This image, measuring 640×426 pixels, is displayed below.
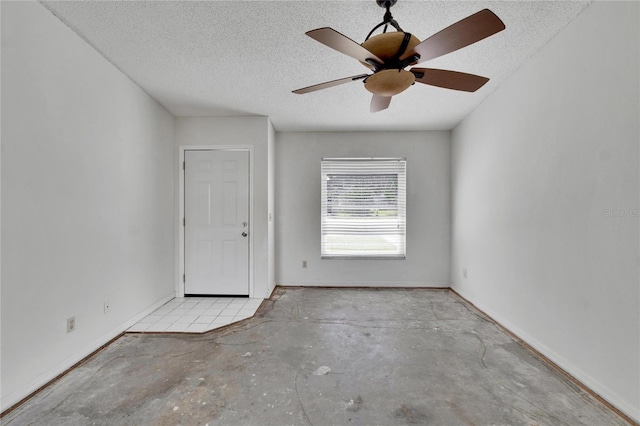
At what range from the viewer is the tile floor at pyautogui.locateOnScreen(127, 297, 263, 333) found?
267 cm

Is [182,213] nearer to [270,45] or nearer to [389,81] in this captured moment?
[270,45]

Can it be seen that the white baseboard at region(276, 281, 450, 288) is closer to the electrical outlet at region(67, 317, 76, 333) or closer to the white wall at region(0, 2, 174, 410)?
the white wall at region(0, 2, 174, 410)

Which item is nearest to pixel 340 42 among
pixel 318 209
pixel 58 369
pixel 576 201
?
pixel 576 201

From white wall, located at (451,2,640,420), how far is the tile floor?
275 centimetres

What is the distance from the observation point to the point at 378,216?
13.3 feet

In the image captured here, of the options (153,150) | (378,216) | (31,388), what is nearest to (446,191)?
(378,216)

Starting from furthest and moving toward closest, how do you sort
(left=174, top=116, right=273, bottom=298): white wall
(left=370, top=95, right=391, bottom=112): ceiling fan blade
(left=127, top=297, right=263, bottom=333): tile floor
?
(left=174, top=116, right=273, bottom=298): white wall, (left=127, top=297, right=263, bottom=333): tile floor, (left=370, top=95, right=391, bottom=112): ceiling fan blade

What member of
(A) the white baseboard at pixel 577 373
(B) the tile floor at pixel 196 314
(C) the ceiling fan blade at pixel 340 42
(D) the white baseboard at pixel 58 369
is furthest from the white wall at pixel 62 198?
(A) the white baseboard at pixel 577 373

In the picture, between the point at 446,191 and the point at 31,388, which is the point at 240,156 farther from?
the point at 446,191

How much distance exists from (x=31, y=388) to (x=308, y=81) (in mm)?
3074

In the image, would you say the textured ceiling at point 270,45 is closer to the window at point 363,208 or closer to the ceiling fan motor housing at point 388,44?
the ceiling fan motor housing at point 388,44

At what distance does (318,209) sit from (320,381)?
2560 millimetres

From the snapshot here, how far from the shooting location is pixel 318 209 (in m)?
4.09

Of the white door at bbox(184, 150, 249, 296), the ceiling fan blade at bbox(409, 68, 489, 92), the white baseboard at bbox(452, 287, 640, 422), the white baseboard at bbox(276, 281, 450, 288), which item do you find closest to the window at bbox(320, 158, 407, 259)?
the white baseboard at bbox(276, 281, 450, 288)
